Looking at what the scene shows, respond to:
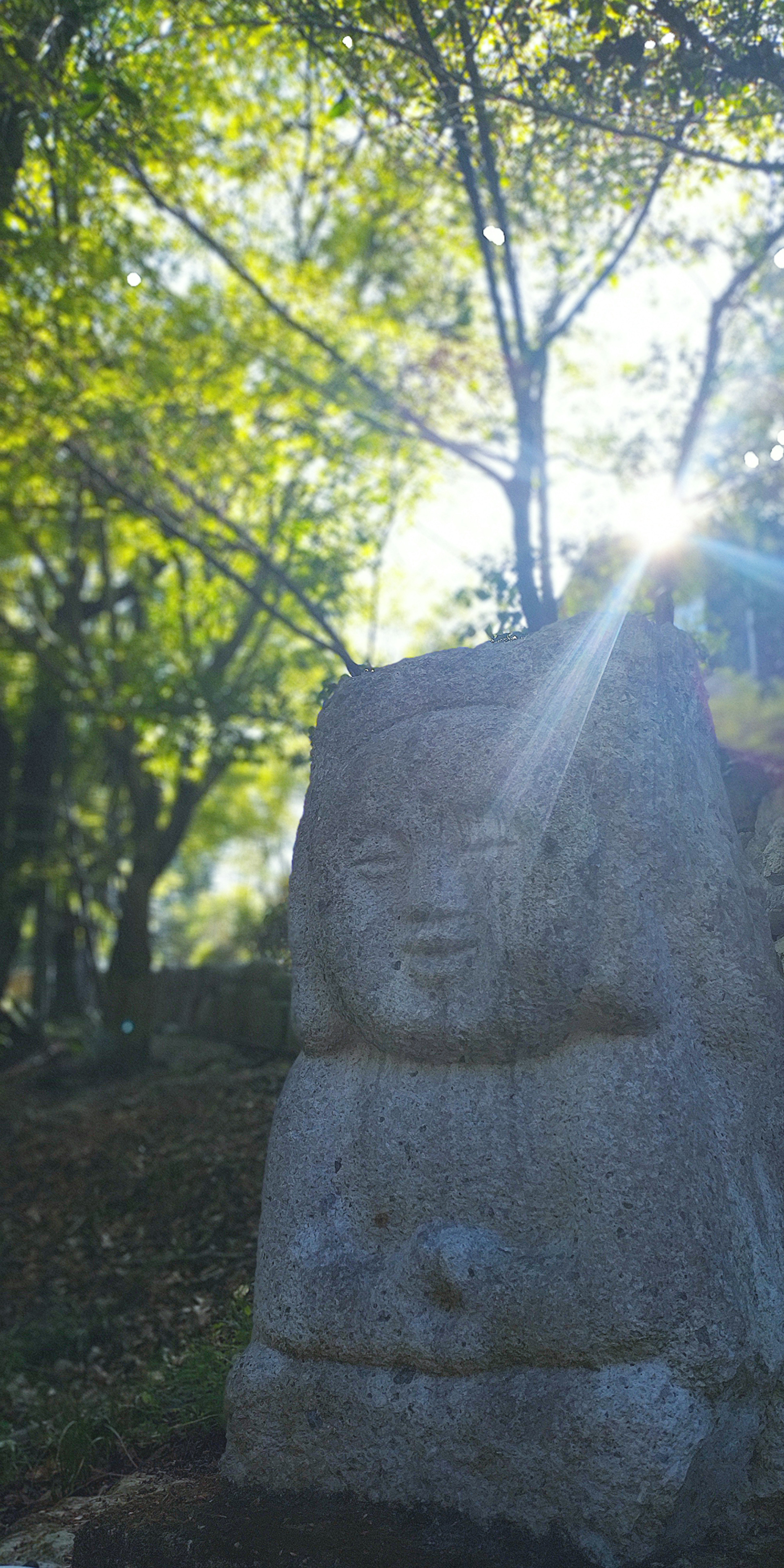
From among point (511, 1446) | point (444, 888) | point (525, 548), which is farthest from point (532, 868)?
point (525, 548)

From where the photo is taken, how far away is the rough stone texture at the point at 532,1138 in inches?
112

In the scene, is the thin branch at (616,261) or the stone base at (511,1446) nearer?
the stone base at (511,1446)

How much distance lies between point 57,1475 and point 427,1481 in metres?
1.67

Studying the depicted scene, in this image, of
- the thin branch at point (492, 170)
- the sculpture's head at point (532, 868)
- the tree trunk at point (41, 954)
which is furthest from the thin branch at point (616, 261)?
the tree trunk at point (41, 954)

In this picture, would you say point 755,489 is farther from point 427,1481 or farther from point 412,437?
point 427,1481

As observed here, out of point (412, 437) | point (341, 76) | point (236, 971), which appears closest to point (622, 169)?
point (341, 76)

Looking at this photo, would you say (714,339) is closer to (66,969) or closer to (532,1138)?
(532,1138)

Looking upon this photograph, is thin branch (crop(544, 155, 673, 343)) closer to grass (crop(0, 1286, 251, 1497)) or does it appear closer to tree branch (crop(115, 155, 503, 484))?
tree branch (crop(115, 155, 503, 484))

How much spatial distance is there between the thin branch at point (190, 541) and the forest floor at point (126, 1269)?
3036 millimetres

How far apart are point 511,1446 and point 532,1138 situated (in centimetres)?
73

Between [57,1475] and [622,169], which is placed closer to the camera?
[57,1475]

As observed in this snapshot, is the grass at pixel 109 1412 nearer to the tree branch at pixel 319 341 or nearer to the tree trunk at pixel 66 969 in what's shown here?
the tree branch at pixel 319 341

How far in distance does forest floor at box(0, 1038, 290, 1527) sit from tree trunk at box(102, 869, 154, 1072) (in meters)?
0.51

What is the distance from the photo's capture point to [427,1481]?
3012mm
